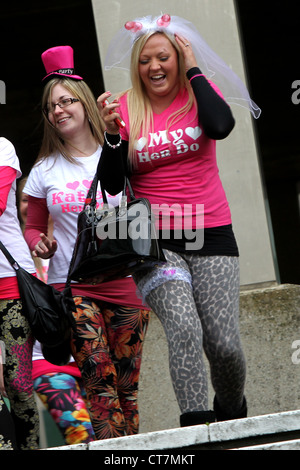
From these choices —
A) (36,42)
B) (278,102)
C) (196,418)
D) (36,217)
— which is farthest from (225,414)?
(278,102)

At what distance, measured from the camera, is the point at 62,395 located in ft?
13.9

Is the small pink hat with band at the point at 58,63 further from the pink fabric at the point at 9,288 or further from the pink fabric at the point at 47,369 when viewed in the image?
the pink fabric at the point at 47,369

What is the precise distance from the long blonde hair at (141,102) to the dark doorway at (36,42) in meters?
6.79

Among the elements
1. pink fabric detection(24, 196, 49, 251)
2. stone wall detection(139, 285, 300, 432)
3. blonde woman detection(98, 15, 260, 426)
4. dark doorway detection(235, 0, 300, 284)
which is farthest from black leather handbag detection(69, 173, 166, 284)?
dark doorway detection(235, 0, 300, 284)

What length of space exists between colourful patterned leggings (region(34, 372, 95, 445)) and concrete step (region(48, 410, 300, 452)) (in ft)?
4.10

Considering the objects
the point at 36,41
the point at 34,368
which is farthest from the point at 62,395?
the point at 36,41

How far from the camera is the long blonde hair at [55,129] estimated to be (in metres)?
4.38

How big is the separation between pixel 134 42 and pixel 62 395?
69.8 inches

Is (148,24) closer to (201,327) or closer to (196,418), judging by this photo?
(201,327)

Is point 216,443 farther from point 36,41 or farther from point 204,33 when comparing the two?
point 36,41

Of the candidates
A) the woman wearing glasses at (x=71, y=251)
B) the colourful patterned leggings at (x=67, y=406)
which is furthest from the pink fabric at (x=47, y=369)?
the woman wearing glasses at (x=71, y=251)

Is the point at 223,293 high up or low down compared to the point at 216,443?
up

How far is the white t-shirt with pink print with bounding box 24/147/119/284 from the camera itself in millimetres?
4211
